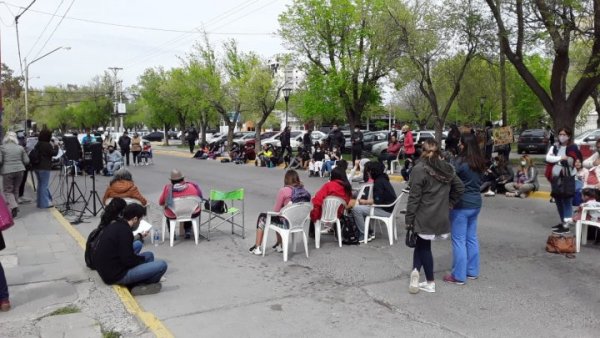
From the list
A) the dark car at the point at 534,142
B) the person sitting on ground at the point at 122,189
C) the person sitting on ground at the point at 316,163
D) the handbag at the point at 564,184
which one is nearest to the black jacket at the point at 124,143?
the person sitting on ground at the point at 316,163

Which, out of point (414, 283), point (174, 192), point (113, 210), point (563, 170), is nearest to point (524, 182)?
point (563, 170)

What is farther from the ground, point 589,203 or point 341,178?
point 341,178

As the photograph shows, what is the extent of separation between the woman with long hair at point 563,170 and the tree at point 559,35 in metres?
8.55

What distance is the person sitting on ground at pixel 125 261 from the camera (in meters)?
5.83

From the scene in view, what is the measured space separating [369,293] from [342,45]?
931 inches

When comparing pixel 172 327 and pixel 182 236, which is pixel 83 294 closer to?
pixel 172 327

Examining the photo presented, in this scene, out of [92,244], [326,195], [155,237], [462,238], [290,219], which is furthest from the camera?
[155,237]

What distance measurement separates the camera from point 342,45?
92.3ft

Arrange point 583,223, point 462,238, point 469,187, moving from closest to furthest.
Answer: point 469,187
point 462,238
point 583,223

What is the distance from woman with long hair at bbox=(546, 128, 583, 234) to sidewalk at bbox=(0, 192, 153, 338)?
21.4 ft

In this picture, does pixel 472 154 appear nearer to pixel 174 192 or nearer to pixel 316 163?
pixel 174 192

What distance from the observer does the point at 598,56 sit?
16.7m

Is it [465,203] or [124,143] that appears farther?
[124,143]

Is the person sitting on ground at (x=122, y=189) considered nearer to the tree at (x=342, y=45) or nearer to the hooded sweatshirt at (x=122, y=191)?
the hooded sweatshirt at (x=122, y=191)
